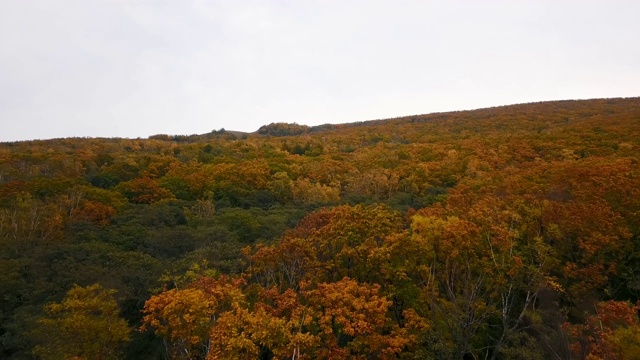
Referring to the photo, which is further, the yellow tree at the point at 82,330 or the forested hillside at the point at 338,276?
the yellow tree at the point at 82,330

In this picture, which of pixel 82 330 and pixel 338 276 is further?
pixel 338 276

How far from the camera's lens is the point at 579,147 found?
49.9m

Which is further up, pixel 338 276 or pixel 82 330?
pixel 338 276

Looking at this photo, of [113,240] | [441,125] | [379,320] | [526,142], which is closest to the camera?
[379,320]

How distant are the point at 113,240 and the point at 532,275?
1115 inches

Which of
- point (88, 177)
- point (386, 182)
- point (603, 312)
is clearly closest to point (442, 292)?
point (603, 312)

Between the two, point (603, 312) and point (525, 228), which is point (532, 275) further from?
point (603, 312)

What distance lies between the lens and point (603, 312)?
1230cm

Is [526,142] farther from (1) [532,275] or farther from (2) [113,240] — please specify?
(2) [113,240]

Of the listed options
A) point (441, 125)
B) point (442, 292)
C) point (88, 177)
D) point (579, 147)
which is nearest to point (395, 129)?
point (441, 125)

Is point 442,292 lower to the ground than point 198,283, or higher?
lower

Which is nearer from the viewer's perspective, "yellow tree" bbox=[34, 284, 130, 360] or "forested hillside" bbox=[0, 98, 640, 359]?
"forested hillside" bbox=[0, 98, 640, 359]

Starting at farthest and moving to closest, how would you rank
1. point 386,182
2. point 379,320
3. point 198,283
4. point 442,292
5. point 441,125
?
point 441,125
point 386,182
point 442,292
point 198,283
point 379,320

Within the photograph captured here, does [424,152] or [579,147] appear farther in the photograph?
[424,152]
